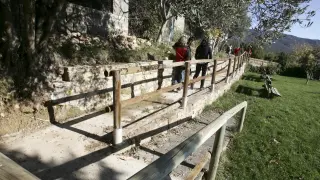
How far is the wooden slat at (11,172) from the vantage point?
0.97 meters

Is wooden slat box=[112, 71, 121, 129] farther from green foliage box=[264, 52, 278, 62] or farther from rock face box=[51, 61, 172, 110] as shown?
green foliage box=[264, 52, 278, 62]

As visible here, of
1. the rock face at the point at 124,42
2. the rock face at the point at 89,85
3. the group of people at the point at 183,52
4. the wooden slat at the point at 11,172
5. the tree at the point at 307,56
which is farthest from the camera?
the tree at the point at 307,56

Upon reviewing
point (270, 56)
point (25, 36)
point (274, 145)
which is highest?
point (25, 36)

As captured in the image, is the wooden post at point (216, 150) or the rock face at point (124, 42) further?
the rock face at point (124, 42)

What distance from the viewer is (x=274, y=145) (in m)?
4.90

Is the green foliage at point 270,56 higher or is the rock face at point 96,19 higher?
the rock face at point 96,19

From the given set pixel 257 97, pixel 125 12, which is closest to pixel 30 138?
pixel 125 12

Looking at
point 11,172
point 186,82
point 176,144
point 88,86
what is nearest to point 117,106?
point 88,86

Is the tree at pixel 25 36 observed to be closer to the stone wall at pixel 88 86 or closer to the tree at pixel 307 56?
the stone wall at pixel 88 86

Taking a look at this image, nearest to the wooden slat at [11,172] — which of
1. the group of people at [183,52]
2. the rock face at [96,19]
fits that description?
the rock face at [96,19]

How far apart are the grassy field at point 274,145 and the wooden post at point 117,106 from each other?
1.74 m

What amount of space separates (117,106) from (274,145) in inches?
Answer: 138

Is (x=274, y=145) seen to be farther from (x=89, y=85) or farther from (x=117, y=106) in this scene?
(x=89, y=85)

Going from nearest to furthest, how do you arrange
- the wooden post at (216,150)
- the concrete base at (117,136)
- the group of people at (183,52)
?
the wooden post at (216,150) → the concrete base at (117,136) → the group of people at (183,52)
